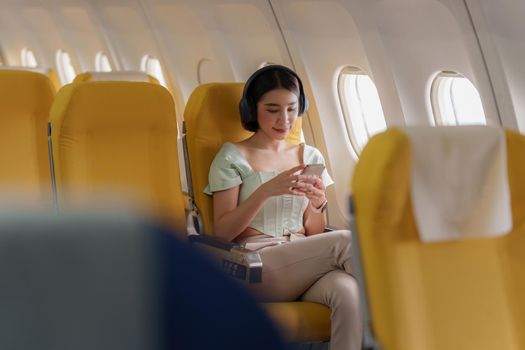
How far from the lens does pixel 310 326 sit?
Answer: 153 inches

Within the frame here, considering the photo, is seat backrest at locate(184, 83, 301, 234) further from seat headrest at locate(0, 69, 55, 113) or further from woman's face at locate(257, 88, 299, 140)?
seat headrest at locate(0, 69, 55, 113)

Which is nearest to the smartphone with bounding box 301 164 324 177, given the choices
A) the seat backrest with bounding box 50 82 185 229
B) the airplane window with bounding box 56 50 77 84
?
the seat backrest with bounding box 50 82 185 229

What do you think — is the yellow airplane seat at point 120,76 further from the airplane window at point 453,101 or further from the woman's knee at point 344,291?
the woman's knee at point 344,291

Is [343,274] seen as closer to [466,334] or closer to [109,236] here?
[466,334]

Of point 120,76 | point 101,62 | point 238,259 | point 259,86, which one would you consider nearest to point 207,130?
point 259,86

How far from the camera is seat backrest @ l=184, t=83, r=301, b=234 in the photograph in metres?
4.72

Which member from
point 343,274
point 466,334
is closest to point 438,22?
point 343,274

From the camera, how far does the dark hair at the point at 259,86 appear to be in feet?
15.3

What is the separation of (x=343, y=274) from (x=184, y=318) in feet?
10.2

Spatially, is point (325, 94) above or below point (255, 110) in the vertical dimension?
above

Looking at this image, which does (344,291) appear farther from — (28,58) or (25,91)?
(28,58)

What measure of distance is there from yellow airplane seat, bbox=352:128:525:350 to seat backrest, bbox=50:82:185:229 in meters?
Result: 1.94

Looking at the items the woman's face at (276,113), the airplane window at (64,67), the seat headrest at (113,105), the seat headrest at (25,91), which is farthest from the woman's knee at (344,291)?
the airplane window at (64,67)

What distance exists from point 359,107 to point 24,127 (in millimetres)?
3016
